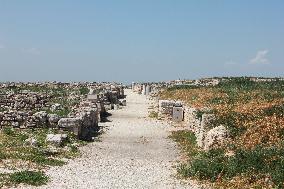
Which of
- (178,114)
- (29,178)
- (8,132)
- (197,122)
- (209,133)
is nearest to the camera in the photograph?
(29,178)

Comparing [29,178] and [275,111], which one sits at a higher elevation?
[275,111]

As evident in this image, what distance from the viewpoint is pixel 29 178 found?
15.9 metres

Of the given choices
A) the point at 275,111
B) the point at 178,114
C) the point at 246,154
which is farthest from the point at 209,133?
the point at 178,114

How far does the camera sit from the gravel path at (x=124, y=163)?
16391 mm

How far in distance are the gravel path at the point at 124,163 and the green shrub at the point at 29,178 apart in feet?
1.04

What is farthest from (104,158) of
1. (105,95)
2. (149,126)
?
(105,95)

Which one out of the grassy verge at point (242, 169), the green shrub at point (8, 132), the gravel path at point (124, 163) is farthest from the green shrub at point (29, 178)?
the green shrub at point (8, 132)

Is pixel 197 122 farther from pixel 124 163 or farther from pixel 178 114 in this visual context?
pixel 178 114

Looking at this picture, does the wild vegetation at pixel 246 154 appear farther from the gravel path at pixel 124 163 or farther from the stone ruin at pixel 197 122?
the gravel path at pixel 124 163

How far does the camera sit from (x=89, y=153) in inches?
868

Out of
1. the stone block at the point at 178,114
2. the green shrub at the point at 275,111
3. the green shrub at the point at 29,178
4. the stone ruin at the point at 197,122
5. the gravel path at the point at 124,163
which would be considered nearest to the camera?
the green shrub at the point at 29,178

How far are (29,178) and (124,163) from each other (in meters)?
5.08

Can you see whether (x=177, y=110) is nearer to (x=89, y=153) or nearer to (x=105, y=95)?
(x=105, y=95)

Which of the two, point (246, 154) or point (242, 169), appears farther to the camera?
point (246, 154)
